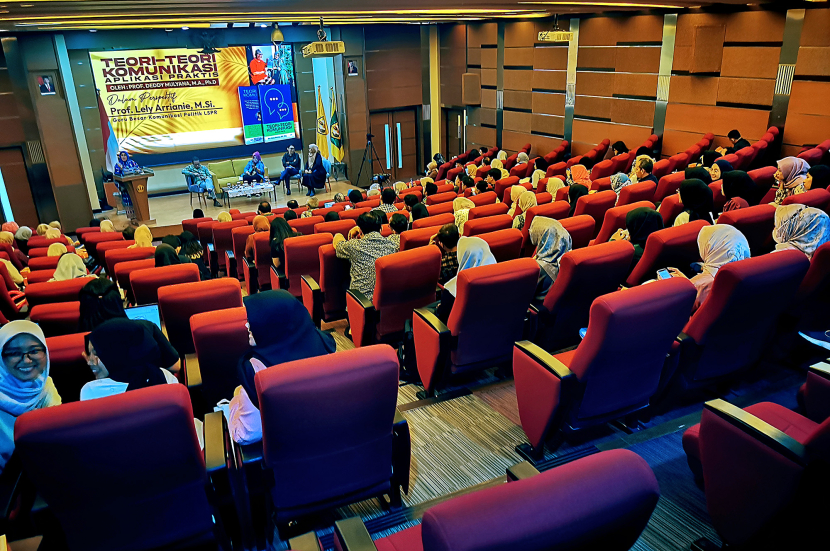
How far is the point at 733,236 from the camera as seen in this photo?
3061 millimetres

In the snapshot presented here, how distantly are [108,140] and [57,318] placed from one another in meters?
10.8

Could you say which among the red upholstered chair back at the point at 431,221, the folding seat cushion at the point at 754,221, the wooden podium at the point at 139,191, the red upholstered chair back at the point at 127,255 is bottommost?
the wooden podium at the point at 139,191

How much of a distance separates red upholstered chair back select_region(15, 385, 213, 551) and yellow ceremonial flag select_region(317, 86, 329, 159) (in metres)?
13.2

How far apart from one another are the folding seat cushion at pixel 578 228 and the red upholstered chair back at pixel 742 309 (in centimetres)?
147

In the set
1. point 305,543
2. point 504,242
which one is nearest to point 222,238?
point 504,242

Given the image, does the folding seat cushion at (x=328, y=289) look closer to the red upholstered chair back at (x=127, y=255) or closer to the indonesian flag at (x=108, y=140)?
the red upholstered chair back at (x=127, y=255)

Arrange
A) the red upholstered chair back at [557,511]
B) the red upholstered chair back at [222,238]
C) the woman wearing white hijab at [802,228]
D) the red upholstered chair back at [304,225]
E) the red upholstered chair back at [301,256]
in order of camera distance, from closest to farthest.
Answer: the red upholstered chair back at [557,511] → the woman wearing white hijab at [802,228] → the red upholstered chair back at [301,256] → the red upholstered chair back at [304,225] → the red upholstered chair back at [222,238]

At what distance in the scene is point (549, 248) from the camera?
143 inches

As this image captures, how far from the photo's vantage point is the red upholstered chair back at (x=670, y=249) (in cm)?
332

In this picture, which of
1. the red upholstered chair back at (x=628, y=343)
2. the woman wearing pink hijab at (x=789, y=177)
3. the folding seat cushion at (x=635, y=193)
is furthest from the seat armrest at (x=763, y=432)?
the woman wearing pink hijab at (x=789, y=177)

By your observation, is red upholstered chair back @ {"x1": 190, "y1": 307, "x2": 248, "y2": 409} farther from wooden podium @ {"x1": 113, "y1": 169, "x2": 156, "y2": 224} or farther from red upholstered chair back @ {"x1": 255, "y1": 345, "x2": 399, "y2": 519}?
wooden podium @ {"x1": 113, "y1": 169, "x2": 156, "y2": 224}

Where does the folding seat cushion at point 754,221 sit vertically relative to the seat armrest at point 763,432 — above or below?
above

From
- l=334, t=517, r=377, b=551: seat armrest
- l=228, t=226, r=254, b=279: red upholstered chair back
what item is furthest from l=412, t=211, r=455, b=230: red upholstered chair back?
l=334, t=517, r=377, b=551: seat armrest

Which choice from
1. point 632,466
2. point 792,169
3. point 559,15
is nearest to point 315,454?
point 632,466
